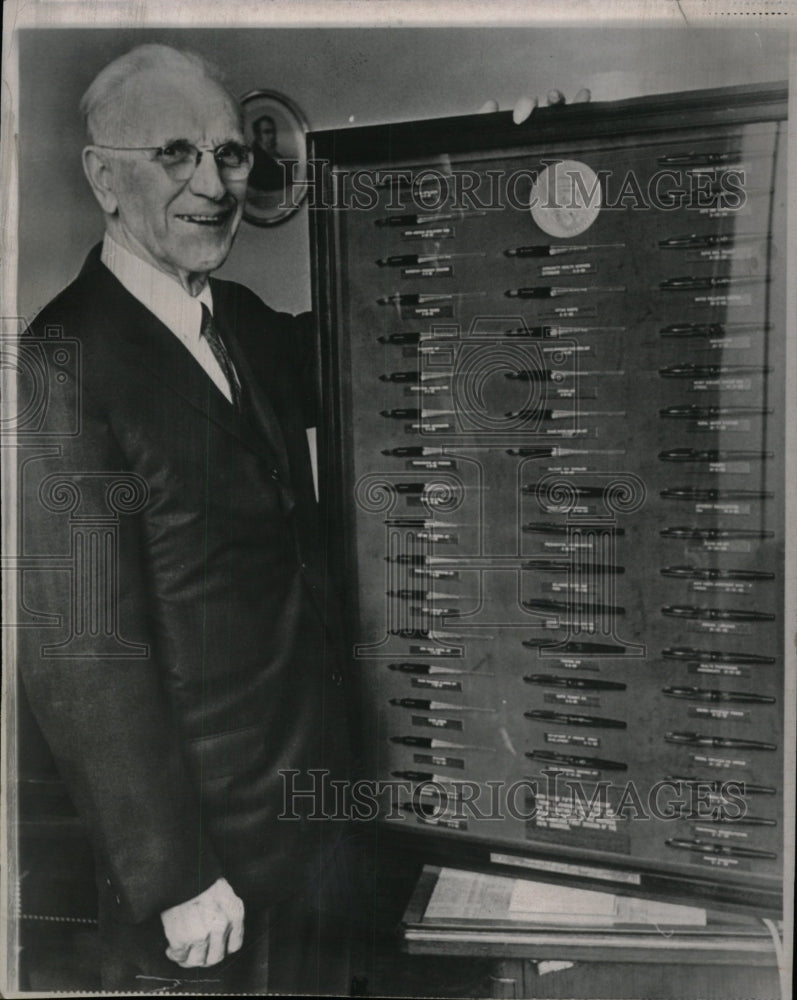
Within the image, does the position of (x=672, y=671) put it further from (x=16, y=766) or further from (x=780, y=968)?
(x=16, y=766)

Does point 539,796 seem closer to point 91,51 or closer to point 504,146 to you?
point 504,146

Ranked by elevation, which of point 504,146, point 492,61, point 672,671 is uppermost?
point 492,61

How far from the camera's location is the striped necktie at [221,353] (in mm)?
1238

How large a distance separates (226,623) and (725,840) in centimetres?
69

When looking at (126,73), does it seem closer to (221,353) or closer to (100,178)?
(100,178)

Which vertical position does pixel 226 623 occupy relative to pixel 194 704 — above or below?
above

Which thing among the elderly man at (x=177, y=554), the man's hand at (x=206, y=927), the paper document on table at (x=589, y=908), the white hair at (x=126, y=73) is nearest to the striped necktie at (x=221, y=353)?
the elderly man at (x=177, y=554)

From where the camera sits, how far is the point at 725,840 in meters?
1.24

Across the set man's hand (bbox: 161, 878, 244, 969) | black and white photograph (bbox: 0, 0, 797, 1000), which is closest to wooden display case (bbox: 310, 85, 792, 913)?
black and white photograph (bbox: 0, 0, 797, 1000)

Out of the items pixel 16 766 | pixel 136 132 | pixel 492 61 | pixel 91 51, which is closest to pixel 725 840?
pixel 16 766

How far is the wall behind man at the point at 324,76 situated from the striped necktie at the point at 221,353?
0.22 feet

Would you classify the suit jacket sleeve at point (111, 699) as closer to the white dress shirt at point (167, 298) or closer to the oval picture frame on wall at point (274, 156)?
the white dress shirt at point (167, 298)

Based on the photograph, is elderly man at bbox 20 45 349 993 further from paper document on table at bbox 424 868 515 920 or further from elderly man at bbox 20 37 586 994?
paper document on table at bbox 424 868 515 920

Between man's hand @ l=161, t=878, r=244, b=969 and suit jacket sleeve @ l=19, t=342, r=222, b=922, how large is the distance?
19 millimetres
